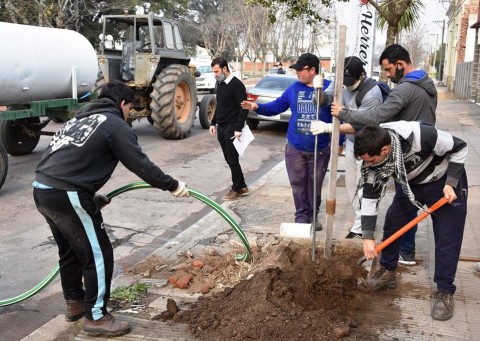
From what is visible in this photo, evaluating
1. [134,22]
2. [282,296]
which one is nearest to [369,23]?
[282,296]

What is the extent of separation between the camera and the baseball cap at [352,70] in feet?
15.7

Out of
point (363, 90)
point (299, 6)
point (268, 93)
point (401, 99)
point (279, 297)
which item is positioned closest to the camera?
point (279, 297)

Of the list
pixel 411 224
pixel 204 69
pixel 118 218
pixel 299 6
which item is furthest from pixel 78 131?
pixel 204 69

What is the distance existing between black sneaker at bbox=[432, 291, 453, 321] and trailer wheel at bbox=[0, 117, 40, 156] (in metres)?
7.94

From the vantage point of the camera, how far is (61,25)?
2083cm

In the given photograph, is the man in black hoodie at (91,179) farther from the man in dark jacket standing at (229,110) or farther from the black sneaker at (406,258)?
the man in dark jacket standing at (229,110)

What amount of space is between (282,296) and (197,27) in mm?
47181

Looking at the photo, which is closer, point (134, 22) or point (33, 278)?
point (33, 278)

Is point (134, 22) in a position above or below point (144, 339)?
above

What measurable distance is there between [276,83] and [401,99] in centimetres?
1045

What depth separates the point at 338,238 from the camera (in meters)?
5.38

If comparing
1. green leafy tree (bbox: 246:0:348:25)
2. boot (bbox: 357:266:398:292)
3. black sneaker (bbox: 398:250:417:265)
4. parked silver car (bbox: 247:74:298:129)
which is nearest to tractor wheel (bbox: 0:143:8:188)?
green leafy tree (bbox: 246:0:348:25)

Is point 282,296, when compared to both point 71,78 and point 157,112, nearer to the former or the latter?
point 71,78

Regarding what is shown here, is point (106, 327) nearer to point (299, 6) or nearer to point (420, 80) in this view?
point (420, 80)
